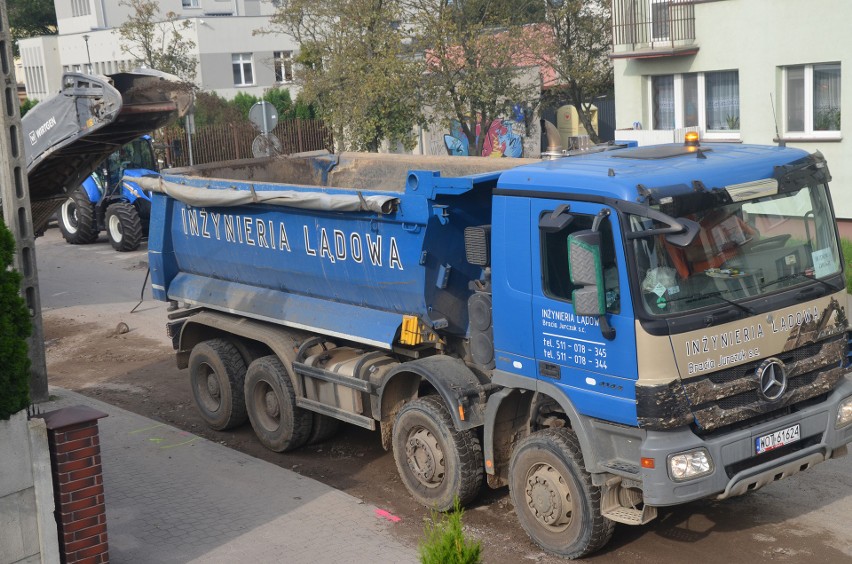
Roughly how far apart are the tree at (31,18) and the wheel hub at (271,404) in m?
62.3

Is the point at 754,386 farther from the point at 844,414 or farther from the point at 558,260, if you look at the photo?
the point at 558,260

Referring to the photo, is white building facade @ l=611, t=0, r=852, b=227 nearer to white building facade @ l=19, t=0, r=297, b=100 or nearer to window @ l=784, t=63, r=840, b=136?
window @ l=784, t=63, r=840, b=136

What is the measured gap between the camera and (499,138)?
29.3 metres

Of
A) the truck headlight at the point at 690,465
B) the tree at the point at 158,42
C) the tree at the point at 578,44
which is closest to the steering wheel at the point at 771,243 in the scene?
the truck headlight at the point at 690,465

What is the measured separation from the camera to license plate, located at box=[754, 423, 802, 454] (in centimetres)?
622

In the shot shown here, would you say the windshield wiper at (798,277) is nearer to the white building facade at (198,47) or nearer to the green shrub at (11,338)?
the green shrub at (11,338)

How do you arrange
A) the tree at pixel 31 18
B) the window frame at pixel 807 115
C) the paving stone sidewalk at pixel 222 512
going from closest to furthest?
the paving stone sidewalk at pixel 222 512 → the window frame at pixel 807 115 → the tree at pixel 31 18

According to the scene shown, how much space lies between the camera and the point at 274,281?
9391mm

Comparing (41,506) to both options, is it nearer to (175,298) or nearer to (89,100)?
(175,298)

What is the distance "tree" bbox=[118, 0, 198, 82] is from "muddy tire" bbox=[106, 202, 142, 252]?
1673cm

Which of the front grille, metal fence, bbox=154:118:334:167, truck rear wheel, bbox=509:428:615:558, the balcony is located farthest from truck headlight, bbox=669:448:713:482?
metal fence, bbox=154:118:334:167

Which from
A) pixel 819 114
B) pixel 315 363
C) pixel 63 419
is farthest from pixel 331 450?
pixel 819 114

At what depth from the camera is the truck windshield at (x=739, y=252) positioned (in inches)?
234

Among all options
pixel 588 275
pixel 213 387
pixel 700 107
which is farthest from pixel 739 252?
pixel 700 107
